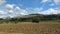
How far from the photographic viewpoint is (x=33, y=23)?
1712 cm

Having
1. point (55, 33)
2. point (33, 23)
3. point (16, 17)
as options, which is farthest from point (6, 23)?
point (55, 33)

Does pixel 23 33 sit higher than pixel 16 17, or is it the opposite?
pixel 16 17

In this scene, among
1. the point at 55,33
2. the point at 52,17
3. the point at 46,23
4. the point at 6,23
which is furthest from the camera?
the point at 6,23

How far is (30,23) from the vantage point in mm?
16734

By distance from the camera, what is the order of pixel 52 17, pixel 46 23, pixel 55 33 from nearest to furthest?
1. pixel 55 33
2. pixel 52 17
3. pixel 46 23

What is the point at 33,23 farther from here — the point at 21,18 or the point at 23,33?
the point at 23,33

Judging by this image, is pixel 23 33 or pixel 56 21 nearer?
pixel 23 33

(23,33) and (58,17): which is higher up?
(58,17)

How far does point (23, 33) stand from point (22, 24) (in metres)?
4.52

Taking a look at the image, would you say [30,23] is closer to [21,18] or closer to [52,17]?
[21,18]

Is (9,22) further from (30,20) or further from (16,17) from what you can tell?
(30,20)

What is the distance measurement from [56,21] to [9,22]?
210 inches

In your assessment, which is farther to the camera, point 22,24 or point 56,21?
point 22,24

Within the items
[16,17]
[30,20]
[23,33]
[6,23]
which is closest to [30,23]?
[30,20]
